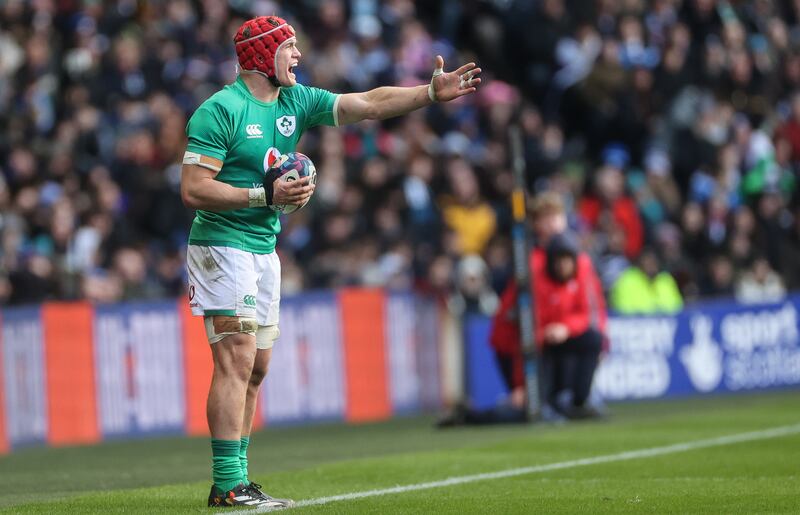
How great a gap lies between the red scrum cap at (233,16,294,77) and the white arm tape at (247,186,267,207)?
0.66m

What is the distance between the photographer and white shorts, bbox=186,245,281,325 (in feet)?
26.0

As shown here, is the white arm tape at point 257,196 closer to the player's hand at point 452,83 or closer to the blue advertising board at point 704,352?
the player's hand at point 452,83

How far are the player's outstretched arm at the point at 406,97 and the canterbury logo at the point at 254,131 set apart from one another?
Answer: 0.58 meters

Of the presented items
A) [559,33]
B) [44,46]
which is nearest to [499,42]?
[559,33]

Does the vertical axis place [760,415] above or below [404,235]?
below

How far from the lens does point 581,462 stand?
34.5 ft

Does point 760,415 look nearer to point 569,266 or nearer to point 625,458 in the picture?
point 569,266

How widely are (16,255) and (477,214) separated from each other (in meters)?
6.27

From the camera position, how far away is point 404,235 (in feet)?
63.6

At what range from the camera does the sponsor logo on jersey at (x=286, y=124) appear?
26.8ft

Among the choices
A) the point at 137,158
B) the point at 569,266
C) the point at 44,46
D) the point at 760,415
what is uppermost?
the point at 44,46

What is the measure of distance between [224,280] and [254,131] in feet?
2.52

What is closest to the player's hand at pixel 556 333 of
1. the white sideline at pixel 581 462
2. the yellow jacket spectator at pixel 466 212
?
the white sideline at pixel 581 462

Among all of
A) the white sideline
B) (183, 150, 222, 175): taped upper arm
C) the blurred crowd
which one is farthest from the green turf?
the blurred crowd
